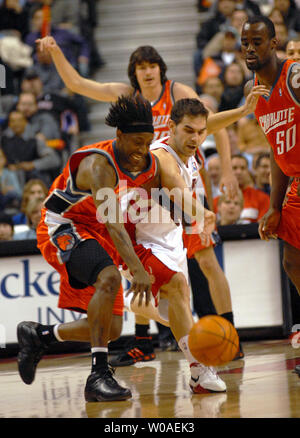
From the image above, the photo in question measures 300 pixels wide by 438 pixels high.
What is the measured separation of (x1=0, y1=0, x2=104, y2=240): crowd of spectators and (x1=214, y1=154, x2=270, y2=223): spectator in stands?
2058 mm

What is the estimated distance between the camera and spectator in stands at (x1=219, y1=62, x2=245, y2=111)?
998 cm

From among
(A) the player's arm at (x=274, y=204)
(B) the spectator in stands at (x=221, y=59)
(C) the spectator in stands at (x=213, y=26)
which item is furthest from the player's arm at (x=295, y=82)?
(C) the spectator in stands at (x=213, y=26)

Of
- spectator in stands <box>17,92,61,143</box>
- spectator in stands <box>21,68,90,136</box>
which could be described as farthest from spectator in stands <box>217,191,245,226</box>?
spectator in stands <box>21,68,90,136</box>

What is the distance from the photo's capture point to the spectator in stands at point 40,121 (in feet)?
34.9

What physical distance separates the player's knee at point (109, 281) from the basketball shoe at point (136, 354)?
2.04 m

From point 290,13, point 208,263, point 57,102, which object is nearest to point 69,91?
point 57,102

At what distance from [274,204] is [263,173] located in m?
3.65

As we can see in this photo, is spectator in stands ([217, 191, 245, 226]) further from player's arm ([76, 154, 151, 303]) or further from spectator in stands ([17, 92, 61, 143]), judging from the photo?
spectator in stands ([17, 92, 61, 143])

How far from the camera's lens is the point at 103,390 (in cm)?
401

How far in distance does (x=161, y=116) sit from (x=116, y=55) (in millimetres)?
7053

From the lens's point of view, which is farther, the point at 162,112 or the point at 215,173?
the point at 215,173

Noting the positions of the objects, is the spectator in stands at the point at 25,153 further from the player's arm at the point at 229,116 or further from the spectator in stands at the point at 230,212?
the player's arm at the point at 229,116

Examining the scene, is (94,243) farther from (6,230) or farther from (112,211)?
(6,230)
